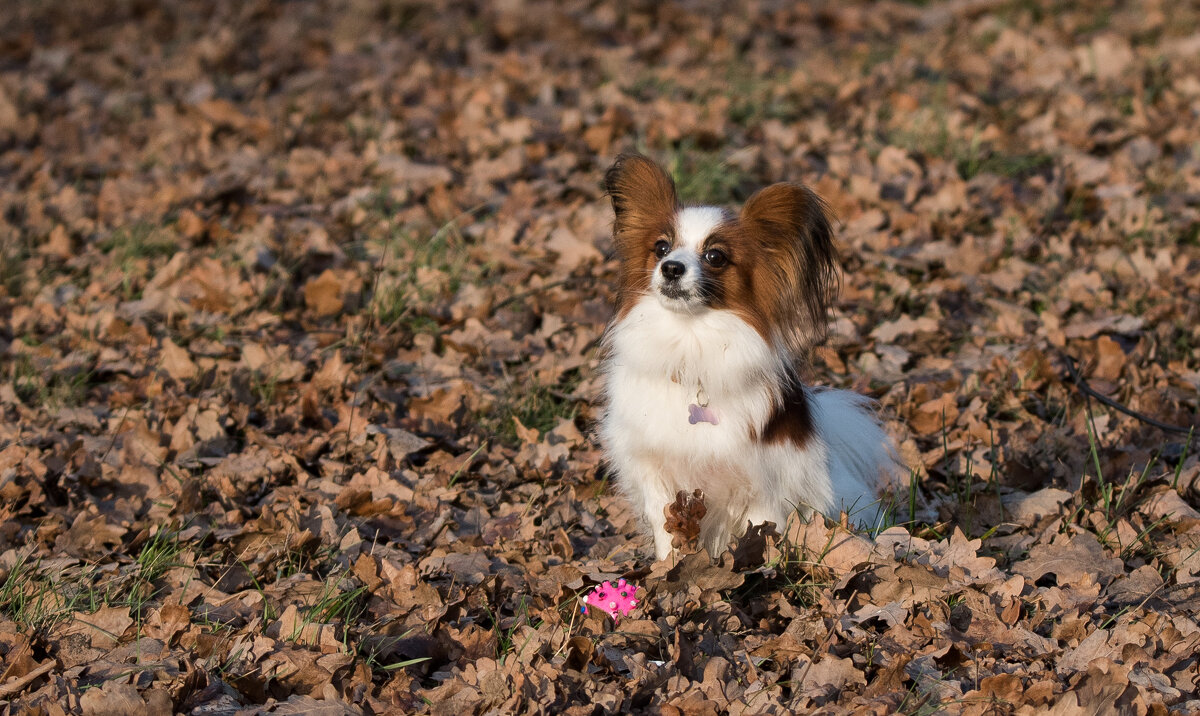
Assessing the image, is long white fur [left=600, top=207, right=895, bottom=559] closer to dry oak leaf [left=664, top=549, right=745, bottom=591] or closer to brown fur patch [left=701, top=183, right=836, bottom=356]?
brown fur patch [left=701, top=183, right=836, bottom=356]

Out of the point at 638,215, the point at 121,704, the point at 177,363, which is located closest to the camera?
the point at 121,704

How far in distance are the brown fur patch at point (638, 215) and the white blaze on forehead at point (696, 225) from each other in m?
0.04

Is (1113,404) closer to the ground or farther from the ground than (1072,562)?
farther from the ground

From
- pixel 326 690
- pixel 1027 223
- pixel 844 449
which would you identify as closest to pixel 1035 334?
pixel 1027 223

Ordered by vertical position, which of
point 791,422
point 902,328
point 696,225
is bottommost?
point 902,328

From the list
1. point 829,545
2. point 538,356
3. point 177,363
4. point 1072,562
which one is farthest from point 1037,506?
point 177,363

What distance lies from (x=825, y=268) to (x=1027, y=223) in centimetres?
319

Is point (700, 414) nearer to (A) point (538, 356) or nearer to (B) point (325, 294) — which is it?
(A) point (538, 356)

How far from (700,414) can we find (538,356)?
6.52ft

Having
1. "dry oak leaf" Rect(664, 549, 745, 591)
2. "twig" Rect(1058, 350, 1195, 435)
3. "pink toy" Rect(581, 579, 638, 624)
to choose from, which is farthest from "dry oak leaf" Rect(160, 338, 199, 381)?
"twig" Rect(1058, 350, 1195, 435)

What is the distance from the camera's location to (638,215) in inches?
154

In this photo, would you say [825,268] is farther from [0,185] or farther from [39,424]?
[0,185]

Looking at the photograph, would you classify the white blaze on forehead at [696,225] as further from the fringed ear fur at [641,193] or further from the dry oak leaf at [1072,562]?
the dry oak leaf at [1072,562]

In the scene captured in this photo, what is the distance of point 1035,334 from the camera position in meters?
5.55
